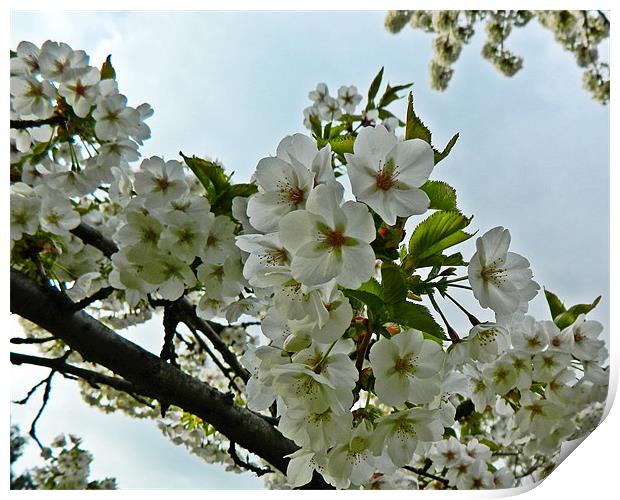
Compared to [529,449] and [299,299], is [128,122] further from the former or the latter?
[529,449]

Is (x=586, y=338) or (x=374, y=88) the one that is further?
(x=374, y=88)

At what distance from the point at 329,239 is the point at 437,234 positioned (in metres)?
0.15

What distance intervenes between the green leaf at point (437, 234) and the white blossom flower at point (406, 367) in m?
0.09

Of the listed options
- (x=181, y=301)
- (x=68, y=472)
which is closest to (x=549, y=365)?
(x=181, y=301)

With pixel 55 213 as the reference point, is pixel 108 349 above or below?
below

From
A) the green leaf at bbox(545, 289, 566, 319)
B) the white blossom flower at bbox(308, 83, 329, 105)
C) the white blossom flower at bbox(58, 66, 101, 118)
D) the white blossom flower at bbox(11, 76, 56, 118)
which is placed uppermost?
the white blossom flower at bbox(308, 83, 329, 105)

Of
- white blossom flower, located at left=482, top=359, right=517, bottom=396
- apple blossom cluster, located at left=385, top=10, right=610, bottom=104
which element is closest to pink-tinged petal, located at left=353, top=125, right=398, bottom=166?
white blossom flower, located at left=482, top=359, right=517, bottom=396

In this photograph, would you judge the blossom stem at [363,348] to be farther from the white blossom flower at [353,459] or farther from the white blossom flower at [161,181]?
the white blossom flower at [161,181]

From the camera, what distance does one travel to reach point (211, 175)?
892 mm

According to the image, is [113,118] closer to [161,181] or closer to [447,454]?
[161,181]

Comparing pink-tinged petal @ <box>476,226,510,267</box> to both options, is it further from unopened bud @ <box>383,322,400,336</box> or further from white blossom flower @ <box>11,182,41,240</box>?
white blossom flower @ <box>11,182,41,240</box>

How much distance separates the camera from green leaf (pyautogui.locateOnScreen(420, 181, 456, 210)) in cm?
62

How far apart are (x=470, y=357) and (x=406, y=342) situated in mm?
118

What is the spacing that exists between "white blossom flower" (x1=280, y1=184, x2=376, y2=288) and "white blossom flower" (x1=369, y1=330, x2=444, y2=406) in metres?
0.10
